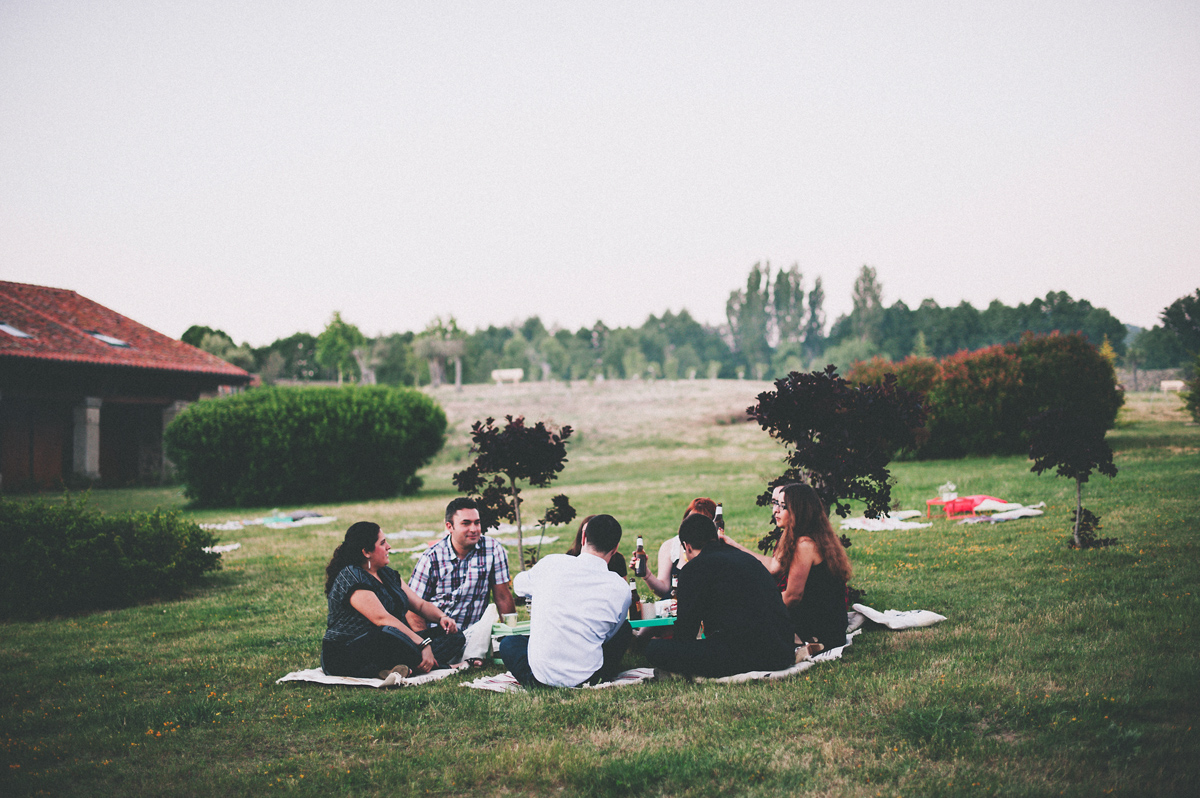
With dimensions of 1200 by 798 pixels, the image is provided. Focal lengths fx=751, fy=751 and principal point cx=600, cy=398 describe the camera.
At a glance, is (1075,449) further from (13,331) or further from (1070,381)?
(13,331)

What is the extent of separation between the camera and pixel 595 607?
5426mm

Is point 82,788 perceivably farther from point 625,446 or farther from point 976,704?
point 625,446

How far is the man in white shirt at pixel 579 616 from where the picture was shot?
541 centimetres

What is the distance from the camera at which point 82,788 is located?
13.0 ft

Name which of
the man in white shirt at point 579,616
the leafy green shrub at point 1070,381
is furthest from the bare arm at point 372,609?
the leafy green shrub at point 1070,381

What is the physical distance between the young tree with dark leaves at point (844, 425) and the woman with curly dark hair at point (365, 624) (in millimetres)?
3449

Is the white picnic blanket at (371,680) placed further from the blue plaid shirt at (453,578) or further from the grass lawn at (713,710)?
the blue plaid shirt at (453,578)

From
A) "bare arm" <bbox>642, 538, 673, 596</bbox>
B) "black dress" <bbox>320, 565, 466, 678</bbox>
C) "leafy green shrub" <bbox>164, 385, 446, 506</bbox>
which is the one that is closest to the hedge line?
"leafy green shrub" <bbox>164, 385, 446, 506</bbox>

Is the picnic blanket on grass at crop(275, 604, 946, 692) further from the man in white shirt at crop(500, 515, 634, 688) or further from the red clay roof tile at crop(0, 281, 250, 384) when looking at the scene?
the red clay roof tile at crop(0, 281, 250, 384)

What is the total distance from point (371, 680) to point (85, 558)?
566 cm

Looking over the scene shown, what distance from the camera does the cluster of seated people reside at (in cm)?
534

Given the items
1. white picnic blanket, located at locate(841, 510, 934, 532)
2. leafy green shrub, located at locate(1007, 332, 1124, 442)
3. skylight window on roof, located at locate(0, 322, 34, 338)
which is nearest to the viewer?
white picnic blanket, located at locate(841, 510, 934, 532)

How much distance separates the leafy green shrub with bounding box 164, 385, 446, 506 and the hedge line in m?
15.1

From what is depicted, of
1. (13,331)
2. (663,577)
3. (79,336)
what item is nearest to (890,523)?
(663,577)
